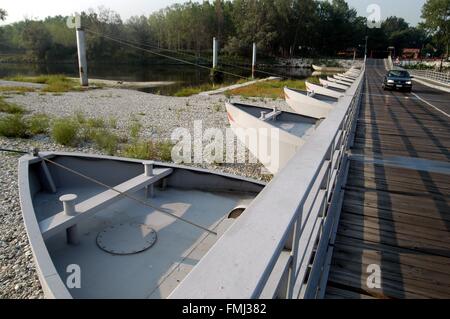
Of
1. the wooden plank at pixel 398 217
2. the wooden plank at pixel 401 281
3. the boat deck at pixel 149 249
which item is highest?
the wooden plank at pixel 398 217

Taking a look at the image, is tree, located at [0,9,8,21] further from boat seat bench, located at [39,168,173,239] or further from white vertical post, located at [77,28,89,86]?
boat seat bench, located at [39,168,173,239]

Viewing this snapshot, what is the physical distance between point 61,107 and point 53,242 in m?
15.3

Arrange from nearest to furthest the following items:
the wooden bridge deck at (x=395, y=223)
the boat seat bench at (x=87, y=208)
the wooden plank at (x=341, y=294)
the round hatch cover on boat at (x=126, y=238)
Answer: the wooden plank at (x=341, y=294), the wooden bridge deck at (x=395, y=223), the boat seat bench at (x=87, y=208), the round hatch cover on boat at (x=126, y=238)

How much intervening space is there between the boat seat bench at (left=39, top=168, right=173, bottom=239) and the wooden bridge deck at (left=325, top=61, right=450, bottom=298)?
8.63ft

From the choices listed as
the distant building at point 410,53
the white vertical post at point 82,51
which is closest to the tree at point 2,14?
the white vertical post at point 82,51

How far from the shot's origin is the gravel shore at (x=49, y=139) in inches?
165

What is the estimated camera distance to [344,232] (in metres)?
3.11

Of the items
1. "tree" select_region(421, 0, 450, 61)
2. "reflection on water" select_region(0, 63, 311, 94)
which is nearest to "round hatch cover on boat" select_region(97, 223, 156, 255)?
"reflection on water" select_region(0, 63, 311, 94)

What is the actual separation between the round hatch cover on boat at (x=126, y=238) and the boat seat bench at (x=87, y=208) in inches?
14.1

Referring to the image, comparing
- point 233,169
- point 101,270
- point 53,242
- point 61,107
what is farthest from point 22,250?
point 61,107

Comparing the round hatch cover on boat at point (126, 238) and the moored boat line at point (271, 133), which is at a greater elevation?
the moored boat line at point (271, 133)

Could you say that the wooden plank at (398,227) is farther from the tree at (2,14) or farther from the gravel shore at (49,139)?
the tree at (2,14)

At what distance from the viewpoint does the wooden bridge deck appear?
2.41 meters

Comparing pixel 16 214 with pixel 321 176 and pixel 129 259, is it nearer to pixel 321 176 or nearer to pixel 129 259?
pixel 129 259
